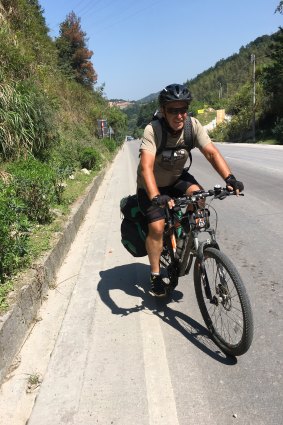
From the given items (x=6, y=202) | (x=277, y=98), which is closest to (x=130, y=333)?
(x=6, y=202)

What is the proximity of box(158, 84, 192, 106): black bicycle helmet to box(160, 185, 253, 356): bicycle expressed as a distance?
31.3 inches

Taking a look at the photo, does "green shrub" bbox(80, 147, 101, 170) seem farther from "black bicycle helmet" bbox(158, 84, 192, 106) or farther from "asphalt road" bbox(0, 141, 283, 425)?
"black bicycle helmet" bbox(158, 84, 192, 106)

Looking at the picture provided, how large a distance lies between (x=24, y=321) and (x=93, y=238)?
10.7ft

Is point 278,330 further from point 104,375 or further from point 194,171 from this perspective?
point 194,171

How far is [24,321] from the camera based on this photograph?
11.9ft

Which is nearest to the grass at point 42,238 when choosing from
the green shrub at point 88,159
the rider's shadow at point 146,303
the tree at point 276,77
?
the rider's shadow at point 146,303

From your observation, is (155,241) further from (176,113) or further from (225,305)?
(176,113)

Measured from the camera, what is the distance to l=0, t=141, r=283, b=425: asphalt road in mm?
2600

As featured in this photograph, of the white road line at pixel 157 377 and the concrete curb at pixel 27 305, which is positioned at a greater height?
the concrete curb at pixel 27 305

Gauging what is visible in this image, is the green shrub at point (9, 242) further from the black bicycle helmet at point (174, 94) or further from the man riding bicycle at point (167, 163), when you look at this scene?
the black bicycle helmet at point (174, 94)

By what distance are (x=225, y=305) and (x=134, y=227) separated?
4.39 feet

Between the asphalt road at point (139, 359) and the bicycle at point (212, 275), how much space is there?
0.55 ft

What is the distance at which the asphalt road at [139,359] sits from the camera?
260cm

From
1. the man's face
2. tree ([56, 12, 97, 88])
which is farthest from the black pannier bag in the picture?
tree ([56, 12, 97, 88])
